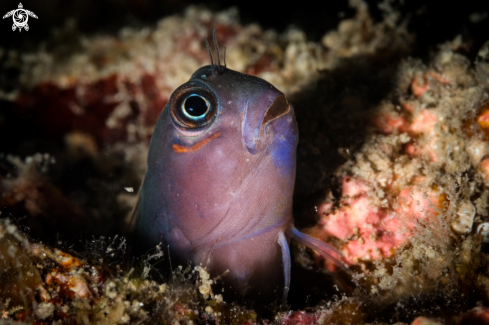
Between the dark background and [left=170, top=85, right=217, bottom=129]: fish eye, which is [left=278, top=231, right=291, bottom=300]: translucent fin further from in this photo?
the dark background

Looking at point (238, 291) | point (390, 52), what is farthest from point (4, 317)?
Result: point (390, 52)

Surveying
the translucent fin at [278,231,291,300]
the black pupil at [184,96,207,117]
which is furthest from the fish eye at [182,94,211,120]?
the translucent fin at [278,231,291,300]

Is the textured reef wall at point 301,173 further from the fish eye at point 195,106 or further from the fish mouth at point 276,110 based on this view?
the fish mouth at point 276,110

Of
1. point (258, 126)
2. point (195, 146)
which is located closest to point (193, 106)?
point (195, 146)

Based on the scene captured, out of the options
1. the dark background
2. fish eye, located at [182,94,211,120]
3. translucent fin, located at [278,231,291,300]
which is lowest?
translucent fin, located at [278,231,291,300]

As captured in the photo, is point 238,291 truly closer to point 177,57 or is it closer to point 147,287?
point 147,287

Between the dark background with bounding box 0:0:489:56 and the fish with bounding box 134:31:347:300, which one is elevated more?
the dark background with bounding box 0:0:489:56

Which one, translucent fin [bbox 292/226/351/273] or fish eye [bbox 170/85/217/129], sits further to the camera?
translucent fin [bbox 292/226/351/273]

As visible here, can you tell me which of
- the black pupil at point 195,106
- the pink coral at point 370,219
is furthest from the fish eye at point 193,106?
the pink coral at point 370,219
